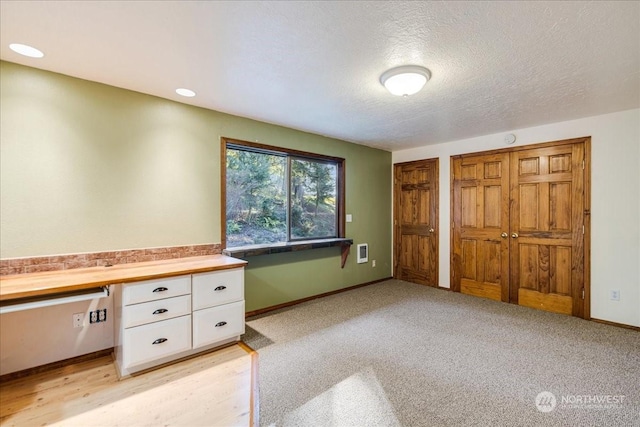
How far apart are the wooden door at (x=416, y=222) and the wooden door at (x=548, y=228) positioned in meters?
1.12

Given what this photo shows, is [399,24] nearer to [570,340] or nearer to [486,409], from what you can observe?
[486,409]

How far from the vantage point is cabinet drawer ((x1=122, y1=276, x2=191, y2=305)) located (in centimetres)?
214

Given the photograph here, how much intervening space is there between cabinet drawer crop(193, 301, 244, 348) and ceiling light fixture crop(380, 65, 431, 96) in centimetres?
236

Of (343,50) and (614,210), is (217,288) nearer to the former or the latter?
(343,50)

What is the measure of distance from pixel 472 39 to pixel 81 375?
3.72 metres

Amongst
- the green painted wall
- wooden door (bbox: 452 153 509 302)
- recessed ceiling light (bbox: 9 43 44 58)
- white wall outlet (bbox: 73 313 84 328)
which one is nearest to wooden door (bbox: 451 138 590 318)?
wooden door (bbox: 452 153 509 302)

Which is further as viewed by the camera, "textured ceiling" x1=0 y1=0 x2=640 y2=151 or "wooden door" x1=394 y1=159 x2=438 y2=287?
"wooden door" x1=394 y1=159 x2=438 y2=287

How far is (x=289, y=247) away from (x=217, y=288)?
46.5 inches

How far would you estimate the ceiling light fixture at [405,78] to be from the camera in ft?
7.13

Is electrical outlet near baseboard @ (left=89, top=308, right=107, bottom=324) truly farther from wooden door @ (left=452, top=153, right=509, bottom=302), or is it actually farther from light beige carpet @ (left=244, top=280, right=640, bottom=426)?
wooden door @ (left=452, top=153, right=509, bottom=302)

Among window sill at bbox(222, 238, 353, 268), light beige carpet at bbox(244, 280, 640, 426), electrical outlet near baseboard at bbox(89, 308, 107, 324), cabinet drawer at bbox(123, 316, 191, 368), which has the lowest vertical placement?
Answer: light beige carpet at bbox(244, 280, 640, 426)

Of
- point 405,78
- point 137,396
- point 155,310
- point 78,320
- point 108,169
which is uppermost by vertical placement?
point 405,78

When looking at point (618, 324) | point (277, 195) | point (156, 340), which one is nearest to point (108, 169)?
point (156, 340)

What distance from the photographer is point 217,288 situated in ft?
8.43
